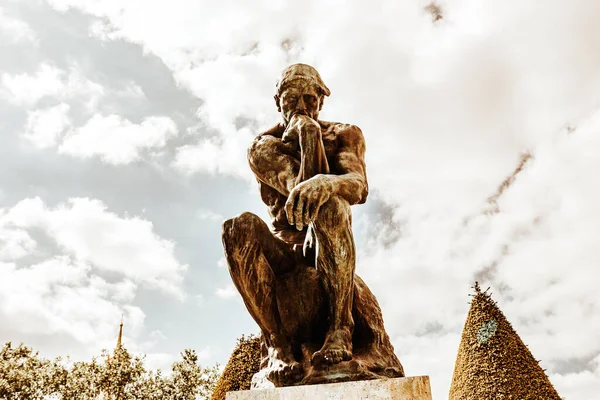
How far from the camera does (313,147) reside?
3.90 metres

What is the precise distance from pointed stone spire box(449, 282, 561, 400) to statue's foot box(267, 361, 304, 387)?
26.7 ft

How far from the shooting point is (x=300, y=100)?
4.23 meters

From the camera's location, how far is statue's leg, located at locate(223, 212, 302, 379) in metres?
3.68

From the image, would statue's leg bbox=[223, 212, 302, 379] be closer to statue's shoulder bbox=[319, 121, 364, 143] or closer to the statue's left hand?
the statue's left hand

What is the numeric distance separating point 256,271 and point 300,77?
1642 millimetres

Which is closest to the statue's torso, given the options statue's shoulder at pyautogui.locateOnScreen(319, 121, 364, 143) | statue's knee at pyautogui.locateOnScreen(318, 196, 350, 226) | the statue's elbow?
statue's shoulder at pyautogui.locateOnScreen(319, 121, 364, 143)

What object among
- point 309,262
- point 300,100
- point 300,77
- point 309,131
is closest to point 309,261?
point 309,262

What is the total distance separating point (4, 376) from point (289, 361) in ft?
82.1

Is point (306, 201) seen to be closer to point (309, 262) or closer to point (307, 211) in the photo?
point (307, 211)

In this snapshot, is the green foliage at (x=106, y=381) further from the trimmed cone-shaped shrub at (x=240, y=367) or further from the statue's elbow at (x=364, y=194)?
the statue's elbow at (x=364, y=194)

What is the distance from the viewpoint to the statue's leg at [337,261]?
354 cm

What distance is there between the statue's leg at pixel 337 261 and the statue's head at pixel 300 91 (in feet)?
3.43

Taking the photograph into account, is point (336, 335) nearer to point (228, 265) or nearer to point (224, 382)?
point (228, 265)

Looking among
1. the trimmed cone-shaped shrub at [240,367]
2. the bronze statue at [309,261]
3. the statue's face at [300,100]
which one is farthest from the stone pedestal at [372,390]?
the trimmed cone-shaped shrub at [240,367]
